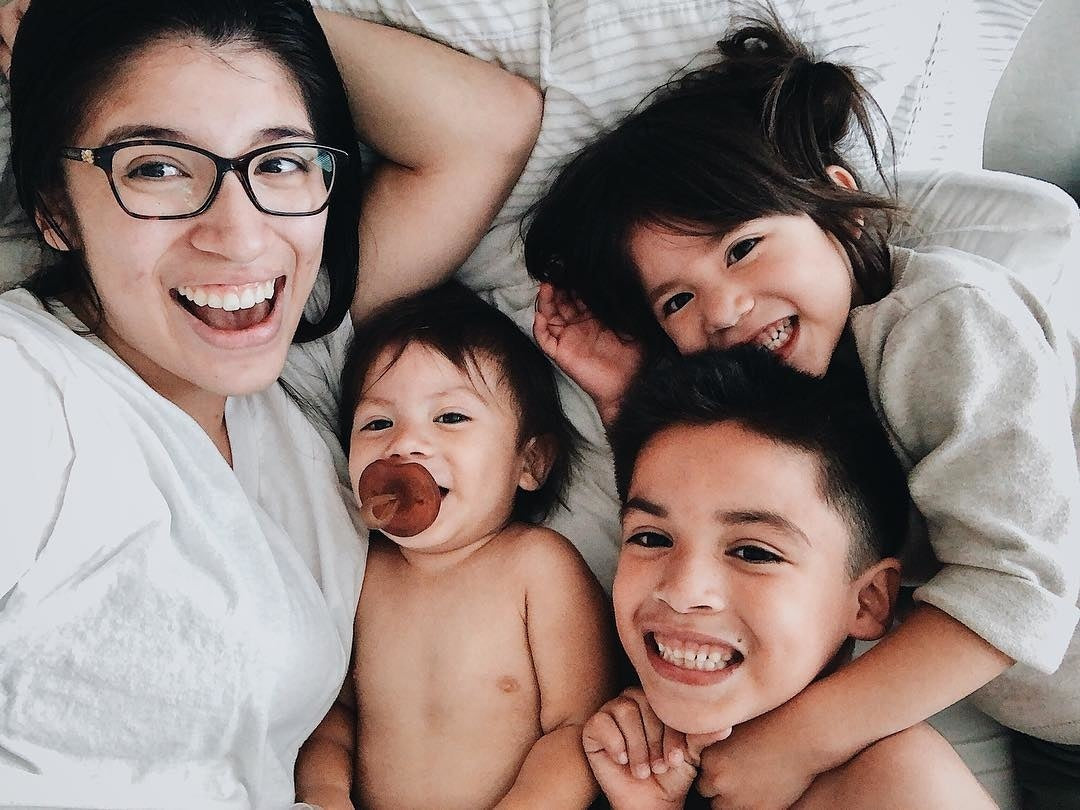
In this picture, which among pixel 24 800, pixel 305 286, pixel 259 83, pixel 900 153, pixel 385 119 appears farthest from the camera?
pixel 900 153

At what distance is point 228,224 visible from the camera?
1061 mm

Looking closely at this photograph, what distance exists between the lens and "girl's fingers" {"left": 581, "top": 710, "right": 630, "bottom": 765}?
119 centimetres

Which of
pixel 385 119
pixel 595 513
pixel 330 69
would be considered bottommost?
pixel 595 513

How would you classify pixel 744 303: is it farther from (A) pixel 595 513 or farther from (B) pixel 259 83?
(B) pixel 259 83

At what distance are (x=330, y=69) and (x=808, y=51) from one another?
730mm

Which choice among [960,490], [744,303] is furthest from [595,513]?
[960,490]

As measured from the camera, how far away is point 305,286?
4.00 feet

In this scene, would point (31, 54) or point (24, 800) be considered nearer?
point (24, 800)

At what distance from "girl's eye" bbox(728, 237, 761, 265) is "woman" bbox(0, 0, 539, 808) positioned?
0.54m

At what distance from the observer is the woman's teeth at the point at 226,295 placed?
1.11 metres

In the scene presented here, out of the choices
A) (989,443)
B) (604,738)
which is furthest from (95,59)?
A: (989,443)

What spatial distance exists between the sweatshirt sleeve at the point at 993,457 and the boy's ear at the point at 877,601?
0.17ft

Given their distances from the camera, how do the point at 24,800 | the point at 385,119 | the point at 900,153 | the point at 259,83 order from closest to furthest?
the point at 24,800, the point at 259,83, the point at 385,119, the point at 900,153

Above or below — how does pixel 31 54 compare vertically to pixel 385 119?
above
